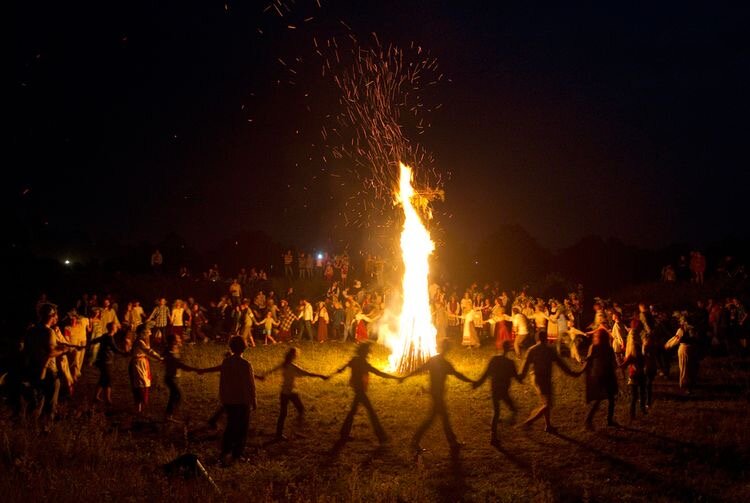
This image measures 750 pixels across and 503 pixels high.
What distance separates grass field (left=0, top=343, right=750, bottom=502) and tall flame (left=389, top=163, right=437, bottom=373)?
95.5 inches

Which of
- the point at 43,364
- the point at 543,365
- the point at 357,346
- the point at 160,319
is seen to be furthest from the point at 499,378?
the point at 160,319

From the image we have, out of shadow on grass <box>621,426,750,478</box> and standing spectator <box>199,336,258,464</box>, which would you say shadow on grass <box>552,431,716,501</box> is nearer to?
shadow on grass <box>621,426,750,478</box>

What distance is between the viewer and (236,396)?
891cm

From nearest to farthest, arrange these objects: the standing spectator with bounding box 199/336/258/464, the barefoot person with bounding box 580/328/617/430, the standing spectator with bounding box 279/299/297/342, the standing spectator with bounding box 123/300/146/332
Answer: the standing spectator with bounding box 199/336/258/464, the barefoot person with bounding box 580/328/617/430, the standing spectator with bounding box 123/300/146/332, the standing spectator with bounding box 279/299/297/342

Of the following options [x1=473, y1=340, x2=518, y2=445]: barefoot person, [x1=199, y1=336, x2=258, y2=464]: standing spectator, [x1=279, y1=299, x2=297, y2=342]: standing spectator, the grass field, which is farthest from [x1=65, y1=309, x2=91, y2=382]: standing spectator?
[x1=279, y1=299, x2=297, y2=342]: standing spectator

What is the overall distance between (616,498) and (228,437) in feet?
17.4

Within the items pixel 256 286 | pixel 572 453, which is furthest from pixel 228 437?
pixel 256 286

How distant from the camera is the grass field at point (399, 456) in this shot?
7562mm

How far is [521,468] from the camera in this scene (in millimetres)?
9188

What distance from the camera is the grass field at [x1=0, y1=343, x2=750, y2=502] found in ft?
24.8

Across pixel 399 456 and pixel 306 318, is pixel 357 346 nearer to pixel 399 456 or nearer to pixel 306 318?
pixel 399 456

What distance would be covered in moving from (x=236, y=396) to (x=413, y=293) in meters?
8.64

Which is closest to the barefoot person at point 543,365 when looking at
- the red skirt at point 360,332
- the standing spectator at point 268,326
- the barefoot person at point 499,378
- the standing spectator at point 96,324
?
the barefoot person at point 499,378

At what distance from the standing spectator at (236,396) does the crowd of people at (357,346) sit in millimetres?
14
